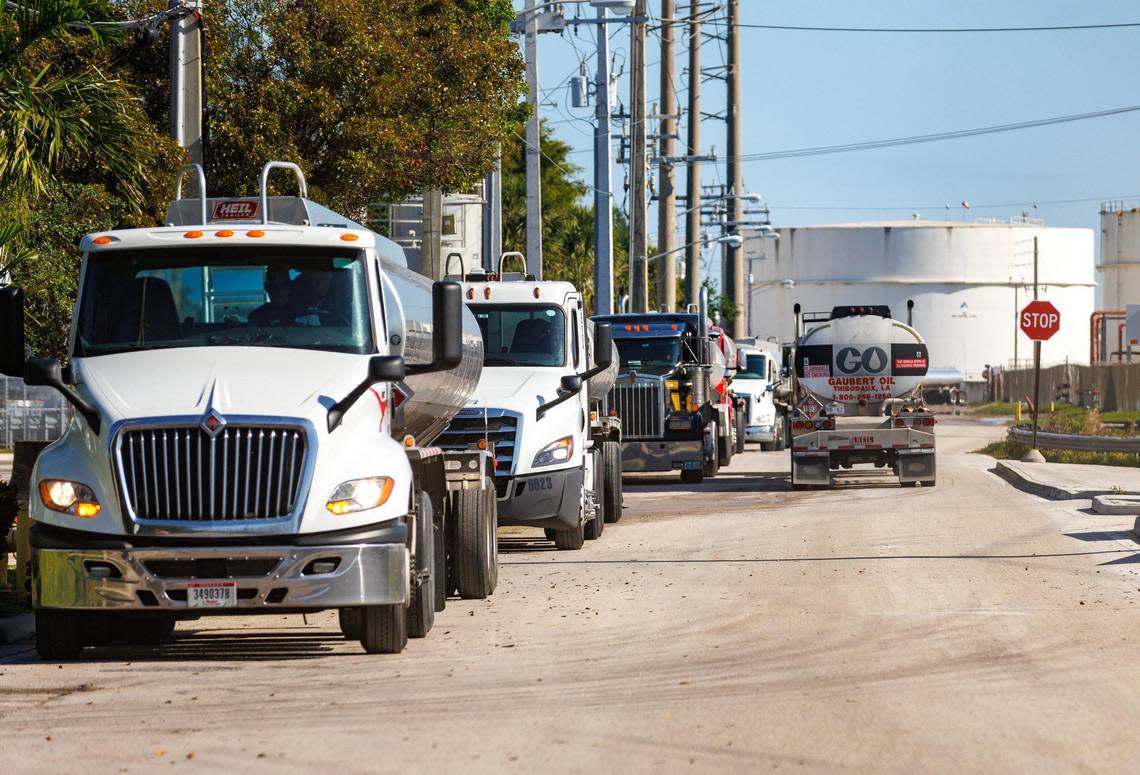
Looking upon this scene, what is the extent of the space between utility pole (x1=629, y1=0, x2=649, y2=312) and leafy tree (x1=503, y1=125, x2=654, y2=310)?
2052 centimetres

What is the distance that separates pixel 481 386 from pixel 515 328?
1155 millimetres

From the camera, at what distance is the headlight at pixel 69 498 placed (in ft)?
32.6

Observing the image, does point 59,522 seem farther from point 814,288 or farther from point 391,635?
point 814,288

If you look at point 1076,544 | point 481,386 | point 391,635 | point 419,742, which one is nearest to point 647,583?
point 481,386

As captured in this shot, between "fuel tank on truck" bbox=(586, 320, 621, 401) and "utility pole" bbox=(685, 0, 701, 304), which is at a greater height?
"utility pole" bbox=(685, 0, 701, 304)

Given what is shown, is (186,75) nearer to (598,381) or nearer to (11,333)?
(598,381)

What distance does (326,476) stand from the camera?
993 centimetres

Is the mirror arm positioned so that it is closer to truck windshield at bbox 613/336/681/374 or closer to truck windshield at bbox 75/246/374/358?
truck windshield at bbox 75/246/374/358

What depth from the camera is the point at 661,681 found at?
373 inches

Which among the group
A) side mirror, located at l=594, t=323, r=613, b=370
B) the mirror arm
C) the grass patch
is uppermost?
side mirror, located at l=594, t=323, r=613, b=370

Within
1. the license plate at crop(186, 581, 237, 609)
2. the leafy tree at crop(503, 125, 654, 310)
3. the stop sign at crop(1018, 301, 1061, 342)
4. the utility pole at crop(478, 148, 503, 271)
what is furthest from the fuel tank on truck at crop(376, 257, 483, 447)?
the leafy tree at crop(503, 125, 654, 310)

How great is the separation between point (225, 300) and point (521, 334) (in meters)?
6.87

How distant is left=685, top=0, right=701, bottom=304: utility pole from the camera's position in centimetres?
5506

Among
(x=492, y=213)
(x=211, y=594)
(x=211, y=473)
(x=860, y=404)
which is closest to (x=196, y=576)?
(x=211, y=594)
